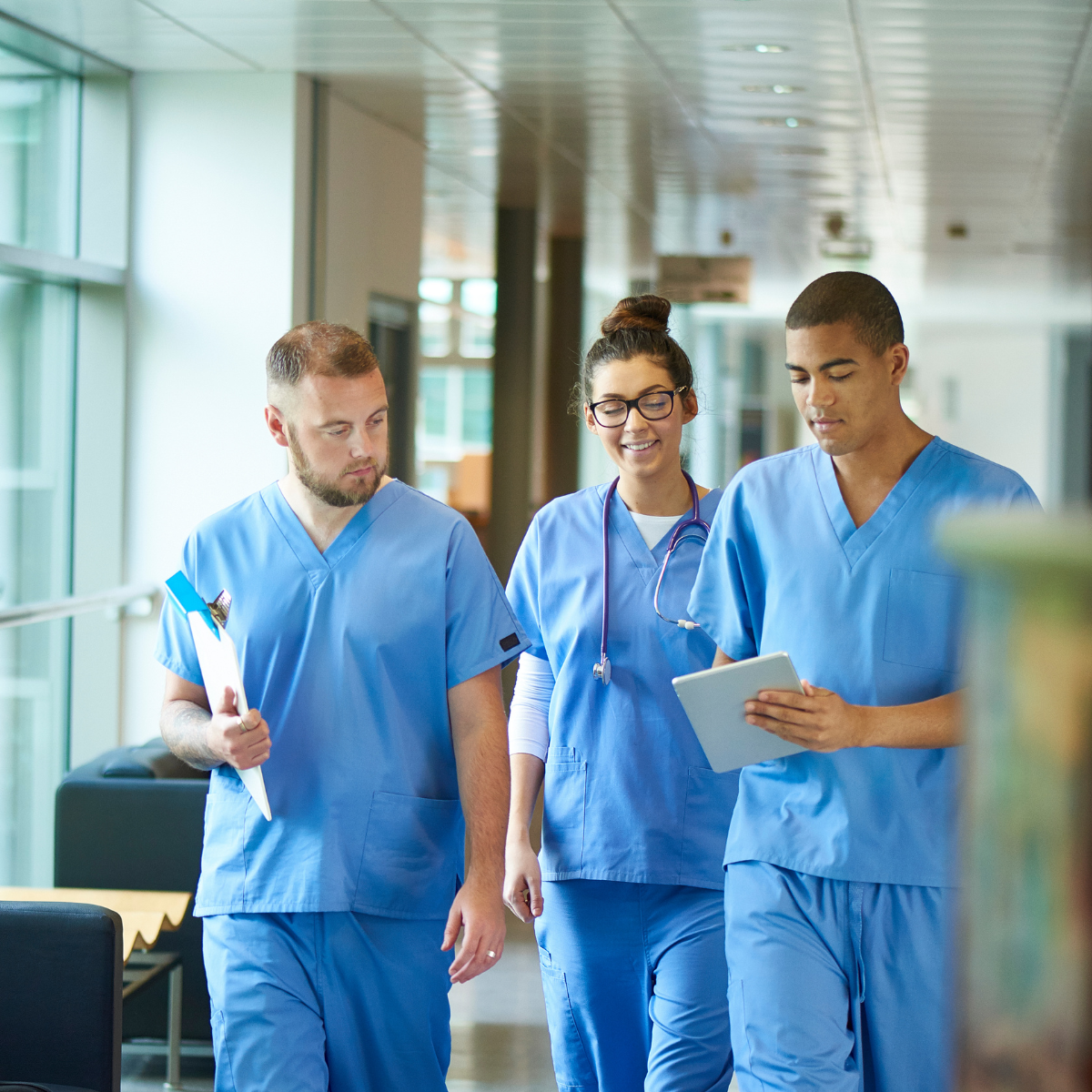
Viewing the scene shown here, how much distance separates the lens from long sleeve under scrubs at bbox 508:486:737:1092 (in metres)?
2.51

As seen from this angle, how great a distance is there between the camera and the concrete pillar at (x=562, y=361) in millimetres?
9875

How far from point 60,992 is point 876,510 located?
5.12 feet

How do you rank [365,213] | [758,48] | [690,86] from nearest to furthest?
[758,48]
[690,86]
[365,213]

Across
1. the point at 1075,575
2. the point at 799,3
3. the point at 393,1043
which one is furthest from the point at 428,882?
the point at 799,3

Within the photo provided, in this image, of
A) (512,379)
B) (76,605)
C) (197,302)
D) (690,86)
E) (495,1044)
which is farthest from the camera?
(512,379)

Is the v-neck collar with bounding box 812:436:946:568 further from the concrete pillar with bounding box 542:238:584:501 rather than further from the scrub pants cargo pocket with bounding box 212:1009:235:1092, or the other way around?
the concrete pillar with bounding box 542:238:584:501

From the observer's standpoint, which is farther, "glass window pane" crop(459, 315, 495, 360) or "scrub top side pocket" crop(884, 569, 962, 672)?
"glass window pane" crop(459, 315, 495, 360)

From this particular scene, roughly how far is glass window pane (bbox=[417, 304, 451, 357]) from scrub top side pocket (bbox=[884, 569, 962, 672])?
12.1m

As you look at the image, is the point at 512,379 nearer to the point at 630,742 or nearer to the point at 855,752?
the point at 630,742

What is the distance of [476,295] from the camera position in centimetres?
1423

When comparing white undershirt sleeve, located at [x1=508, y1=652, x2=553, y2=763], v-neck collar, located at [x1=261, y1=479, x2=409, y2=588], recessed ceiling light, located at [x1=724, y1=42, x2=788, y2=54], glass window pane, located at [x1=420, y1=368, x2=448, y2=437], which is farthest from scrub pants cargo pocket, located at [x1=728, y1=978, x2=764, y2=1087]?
glass window pane, located at [x1=420, y1=368, x2=448, y2=437]

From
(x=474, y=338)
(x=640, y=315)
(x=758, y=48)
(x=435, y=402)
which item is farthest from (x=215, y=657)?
(x=435, y=402)

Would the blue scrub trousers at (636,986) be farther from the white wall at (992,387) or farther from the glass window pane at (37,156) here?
the white wall at (992,387)

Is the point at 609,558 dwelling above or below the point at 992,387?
below
